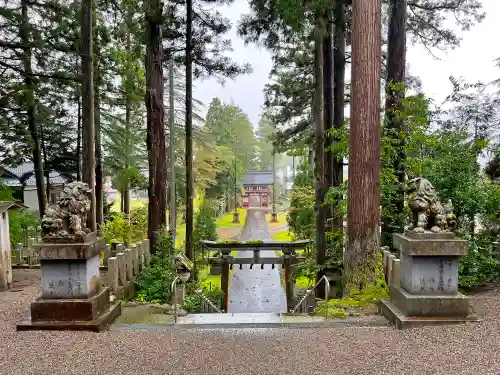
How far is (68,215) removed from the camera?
4.46 meters

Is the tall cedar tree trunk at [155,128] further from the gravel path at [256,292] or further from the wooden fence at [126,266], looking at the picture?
the gravel path at [256,292]

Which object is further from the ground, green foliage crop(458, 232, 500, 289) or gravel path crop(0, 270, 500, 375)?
green foliage crop(458, 232, 500, 289)

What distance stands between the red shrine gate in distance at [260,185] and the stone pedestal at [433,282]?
36977mm

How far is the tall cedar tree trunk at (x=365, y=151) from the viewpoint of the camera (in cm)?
577

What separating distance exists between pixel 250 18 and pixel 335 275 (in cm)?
710

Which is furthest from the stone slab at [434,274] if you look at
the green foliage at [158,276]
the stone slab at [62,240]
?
the green foliage at [158,276]

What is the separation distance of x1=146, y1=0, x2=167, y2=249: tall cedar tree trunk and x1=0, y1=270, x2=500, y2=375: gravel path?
4.18 m

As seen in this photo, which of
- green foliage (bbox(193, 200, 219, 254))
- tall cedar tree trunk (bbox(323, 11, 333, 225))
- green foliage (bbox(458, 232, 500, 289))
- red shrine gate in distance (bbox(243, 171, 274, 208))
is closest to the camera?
green foliage (bbox(458, 232, 500, 289))

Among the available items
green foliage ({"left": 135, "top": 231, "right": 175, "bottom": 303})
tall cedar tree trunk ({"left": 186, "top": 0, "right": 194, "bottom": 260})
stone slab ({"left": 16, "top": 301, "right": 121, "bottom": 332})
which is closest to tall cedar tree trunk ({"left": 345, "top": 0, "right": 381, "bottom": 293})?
green foliage ({"left": 135, "top": 231, "right": 175, "bottom": 303})

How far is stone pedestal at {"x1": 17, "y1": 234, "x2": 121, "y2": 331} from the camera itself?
14.0 feet

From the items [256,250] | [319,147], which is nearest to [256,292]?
[256,250]

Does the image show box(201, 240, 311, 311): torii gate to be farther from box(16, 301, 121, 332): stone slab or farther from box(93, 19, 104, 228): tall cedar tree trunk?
box(16, 301, 121, 332): stone slab

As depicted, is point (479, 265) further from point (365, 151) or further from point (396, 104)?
point (396, 104)

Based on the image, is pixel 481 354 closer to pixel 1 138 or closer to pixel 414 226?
pixel 414 226
